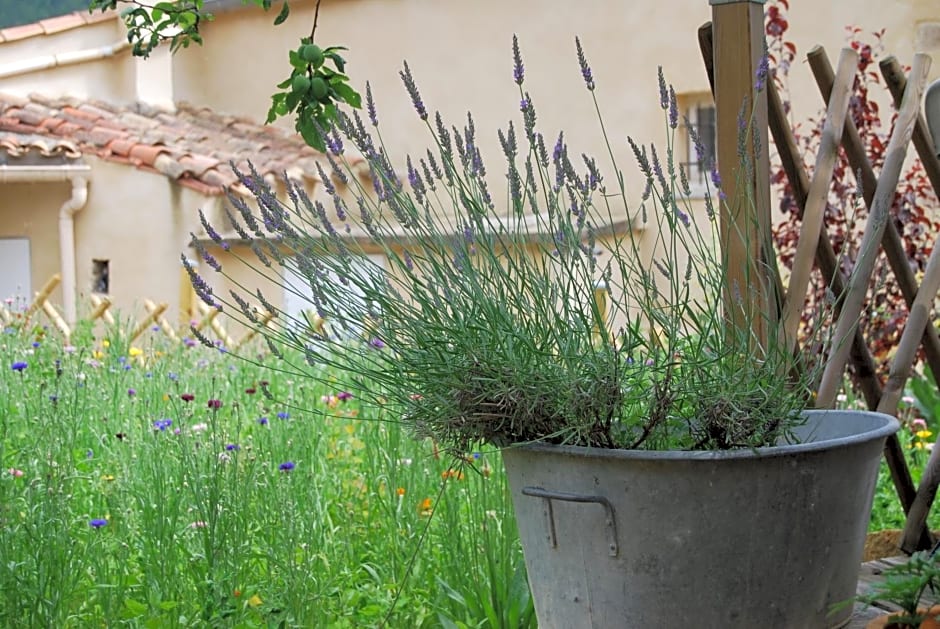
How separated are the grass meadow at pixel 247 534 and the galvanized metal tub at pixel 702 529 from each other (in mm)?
327

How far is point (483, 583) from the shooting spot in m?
2.68

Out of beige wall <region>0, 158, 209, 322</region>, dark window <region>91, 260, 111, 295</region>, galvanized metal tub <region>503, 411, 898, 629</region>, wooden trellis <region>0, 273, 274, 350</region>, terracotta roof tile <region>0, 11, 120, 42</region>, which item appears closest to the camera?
galvanized metal tub <region>503, 411, 898, 629</region>

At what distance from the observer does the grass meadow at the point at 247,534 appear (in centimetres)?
254

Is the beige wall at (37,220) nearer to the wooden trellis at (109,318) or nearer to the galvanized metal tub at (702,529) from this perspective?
the wooden trellis at (109,318)

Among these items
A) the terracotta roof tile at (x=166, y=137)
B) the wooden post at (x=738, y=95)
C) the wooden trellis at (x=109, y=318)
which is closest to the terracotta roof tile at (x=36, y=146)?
the terracotta roof tile at (x=166, y=137)

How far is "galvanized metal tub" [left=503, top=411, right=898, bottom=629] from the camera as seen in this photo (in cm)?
178

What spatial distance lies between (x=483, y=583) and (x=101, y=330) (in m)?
7.16

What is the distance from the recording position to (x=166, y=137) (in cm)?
982

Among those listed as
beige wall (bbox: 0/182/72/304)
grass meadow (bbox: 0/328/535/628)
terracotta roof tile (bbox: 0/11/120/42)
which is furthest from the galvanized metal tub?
terracotta roof tile (bbox: 0/11/120/42)

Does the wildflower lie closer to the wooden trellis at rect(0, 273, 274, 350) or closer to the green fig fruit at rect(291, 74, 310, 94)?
the green fig fruit at rect(291, 74, 310, 94)

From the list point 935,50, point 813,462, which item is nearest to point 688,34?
point 935,50

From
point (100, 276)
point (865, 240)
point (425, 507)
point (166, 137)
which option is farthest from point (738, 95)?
point (100, 276)

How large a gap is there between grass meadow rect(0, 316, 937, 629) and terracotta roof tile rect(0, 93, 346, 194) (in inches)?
224

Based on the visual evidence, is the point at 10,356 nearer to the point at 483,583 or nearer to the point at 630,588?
the point at 483,583
